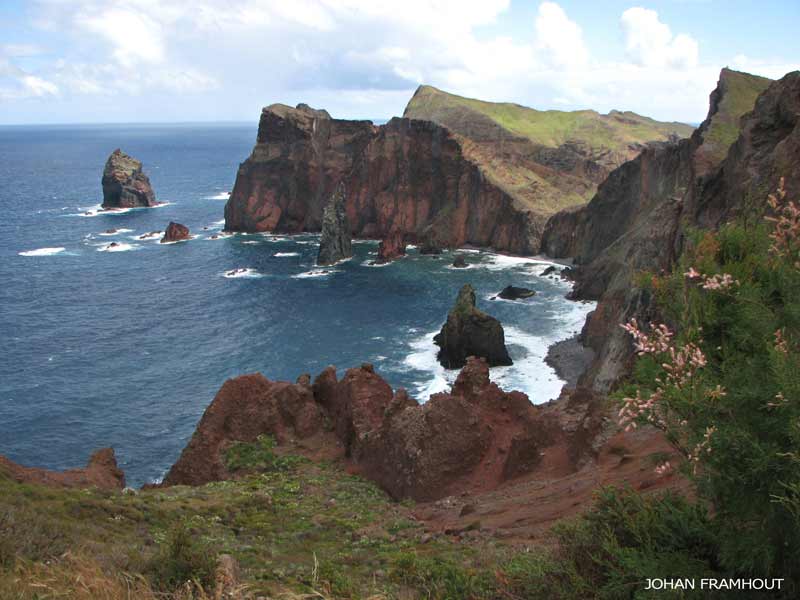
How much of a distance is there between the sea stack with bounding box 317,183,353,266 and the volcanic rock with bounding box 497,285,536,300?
32375mm

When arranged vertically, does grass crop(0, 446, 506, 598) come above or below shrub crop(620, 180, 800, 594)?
below

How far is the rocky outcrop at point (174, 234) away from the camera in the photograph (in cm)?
12120

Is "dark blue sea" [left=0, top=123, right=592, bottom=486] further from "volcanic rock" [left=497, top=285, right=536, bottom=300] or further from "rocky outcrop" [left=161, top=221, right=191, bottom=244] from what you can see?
"rocky outcrop" [left=161, top=221, right=191, bottom=244]

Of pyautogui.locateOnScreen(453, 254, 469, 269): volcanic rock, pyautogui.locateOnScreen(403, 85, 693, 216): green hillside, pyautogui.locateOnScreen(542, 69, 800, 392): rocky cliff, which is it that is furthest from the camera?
pyautogui.locateOnScreen(403, 85, 693, 216): green hillside

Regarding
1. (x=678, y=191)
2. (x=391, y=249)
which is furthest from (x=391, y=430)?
(x=391, y=249)

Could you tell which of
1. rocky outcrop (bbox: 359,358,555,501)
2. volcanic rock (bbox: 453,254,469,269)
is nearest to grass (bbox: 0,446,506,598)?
rocky outcrop (bbox: 359,358,555,501)

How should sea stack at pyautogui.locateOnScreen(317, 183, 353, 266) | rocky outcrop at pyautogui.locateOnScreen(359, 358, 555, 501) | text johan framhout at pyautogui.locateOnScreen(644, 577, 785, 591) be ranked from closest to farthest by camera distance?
text johan framhout at pyautogui.locateOnScreen(644, 577, 785, 591) < rocky outcrop at pyautogui.locateOnScreen(359, 358, 555, 501) < sea stack at pyautogui.locateOnScreen(317, 183, 353, 266)

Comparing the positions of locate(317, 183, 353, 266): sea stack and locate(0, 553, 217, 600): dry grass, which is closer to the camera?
locate(0, 553, 217, 600): dry grass

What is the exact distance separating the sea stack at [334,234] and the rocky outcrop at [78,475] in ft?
242

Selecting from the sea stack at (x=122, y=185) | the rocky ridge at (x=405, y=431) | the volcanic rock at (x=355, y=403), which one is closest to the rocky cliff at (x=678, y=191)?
the rocky ridge at (x=405, y=431)

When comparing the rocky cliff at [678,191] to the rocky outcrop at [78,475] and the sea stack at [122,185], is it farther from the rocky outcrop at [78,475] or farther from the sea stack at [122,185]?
the sea stack at [122,185]

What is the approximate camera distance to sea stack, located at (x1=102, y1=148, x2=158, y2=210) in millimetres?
154625

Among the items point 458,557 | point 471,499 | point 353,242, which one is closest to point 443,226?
point 353,242

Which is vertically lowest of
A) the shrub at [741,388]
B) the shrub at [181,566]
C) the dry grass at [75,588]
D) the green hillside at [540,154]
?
the shrub at [181,566]
